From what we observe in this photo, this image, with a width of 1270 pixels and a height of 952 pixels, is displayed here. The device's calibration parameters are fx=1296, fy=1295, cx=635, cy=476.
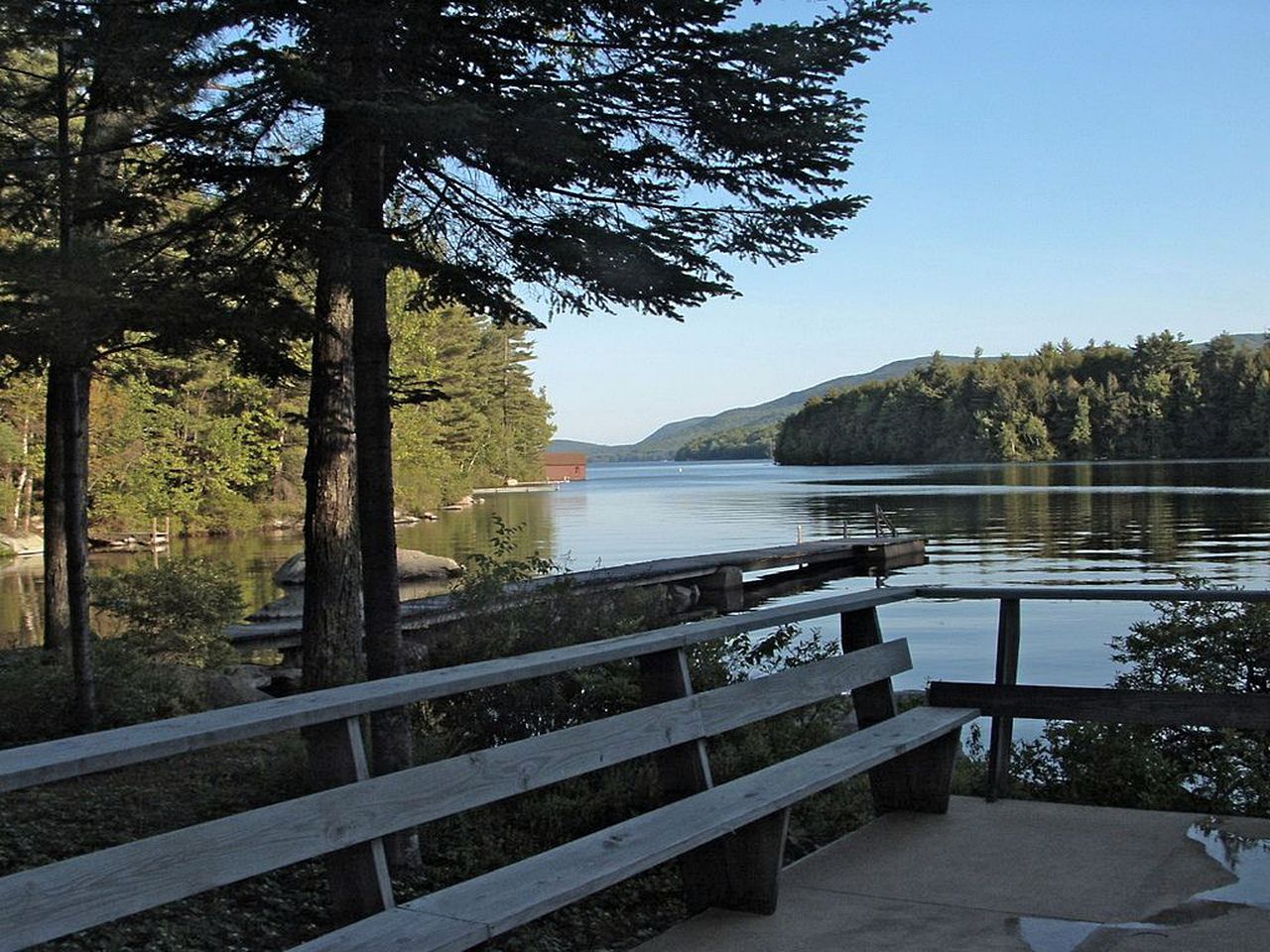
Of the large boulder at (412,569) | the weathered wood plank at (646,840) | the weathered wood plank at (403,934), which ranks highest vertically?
the weathered wood plank at (403,934)

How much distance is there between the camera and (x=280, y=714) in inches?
110

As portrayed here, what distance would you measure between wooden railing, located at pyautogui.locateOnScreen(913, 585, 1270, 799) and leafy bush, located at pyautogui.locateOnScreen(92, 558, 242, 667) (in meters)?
10.0

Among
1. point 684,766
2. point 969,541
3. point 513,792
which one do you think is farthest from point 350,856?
point 969,541

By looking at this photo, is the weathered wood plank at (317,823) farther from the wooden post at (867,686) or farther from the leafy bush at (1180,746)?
the leafy bush at (1180,746)

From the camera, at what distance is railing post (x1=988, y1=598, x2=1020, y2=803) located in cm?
556

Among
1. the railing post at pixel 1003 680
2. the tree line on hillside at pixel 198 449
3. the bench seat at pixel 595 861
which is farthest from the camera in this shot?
the tree line on hillside at pixel 198 449

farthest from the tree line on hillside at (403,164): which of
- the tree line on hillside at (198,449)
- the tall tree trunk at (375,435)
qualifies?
the tree line on hillside at (198,449)

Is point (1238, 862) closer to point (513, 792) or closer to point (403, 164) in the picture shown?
point (513, 792)

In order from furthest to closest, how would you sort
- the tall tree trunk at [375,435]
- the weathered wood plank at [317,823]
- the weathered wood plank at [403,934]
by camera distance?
the tall tree trunk at [375,435] < the weathered wood plank at [403,934] < the weathered wood plank at [317,823]

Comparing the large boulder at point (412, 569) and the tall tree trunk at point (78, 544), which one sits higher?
the tall tree trunk at point (78, 544)

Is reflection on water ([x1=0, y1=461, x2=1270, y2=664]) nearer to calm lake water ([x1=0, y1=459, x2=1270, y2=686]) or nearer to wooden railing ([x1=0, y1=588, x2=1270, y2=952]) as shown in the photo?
calm lake water ([x1=0, y1=459, x2=1270, y2=686])

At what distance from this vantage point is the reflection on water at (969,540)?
22.1 metres

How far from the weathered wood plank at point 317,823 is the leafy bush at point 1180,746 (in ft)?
9.13

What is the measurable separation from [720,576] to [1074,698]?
963 inches
